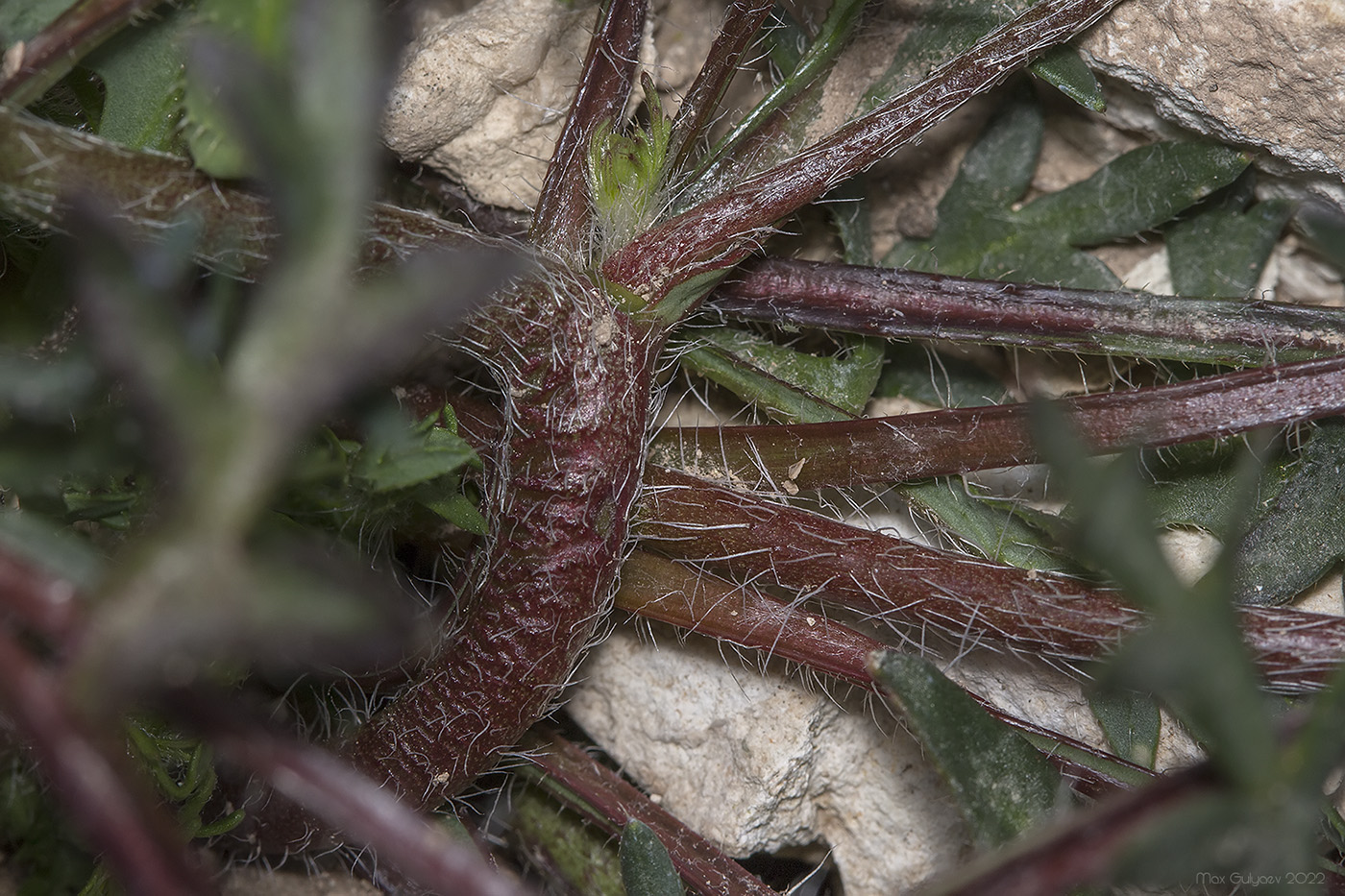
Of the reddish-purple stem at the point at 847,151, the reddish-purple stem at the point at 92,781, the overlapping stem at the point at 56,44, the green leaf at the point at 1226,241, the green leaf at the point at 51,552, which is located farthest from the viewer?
the green leaf at the point at 1226,241

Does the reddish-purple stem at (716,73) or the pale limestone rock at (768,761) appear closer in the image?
the reddish-purple stem at (716,73)

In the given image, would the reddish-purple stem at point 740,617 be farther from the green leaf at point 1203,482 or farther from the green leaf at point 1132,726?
the green leaf at point 1203,482

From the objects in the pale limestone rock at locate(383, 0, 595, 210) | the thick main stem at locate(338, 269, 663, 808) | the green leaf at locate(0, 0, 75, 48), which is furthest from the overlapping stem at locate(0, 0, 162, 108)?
the thick main stem at locate(338, 269, 663, 808)

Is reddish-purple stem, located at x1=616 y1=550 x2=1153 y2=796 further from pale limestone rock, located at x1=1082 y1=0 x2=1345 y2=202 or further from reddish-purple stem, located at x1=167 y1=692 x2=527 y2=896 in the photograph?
pale limestone rock, located at x1=1082 y1=0 x2=1345 y2=202

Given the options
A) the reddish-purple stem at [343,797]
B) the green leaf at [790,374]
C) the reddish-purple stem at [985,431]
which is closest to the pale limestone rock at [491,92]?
the green leaf at [790,374]

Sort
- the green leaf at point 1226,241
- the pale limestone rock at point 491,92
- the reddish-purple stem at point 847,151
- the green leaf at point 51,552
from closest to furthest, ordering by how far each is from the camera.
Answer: the green leaf at point 51,552 < the reddish-purple stem at point 847,151 < the pale limestone rock at point 491,92 < the green leaf at point 1226,241

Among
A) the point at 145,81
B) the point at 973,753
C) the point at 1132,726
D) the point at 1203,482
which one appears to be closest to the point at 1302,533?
the point at 1203,482

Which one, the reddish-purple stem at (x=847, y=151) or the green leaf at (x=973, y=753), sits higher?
the reddish-purple stem at (x=847, y=151)
